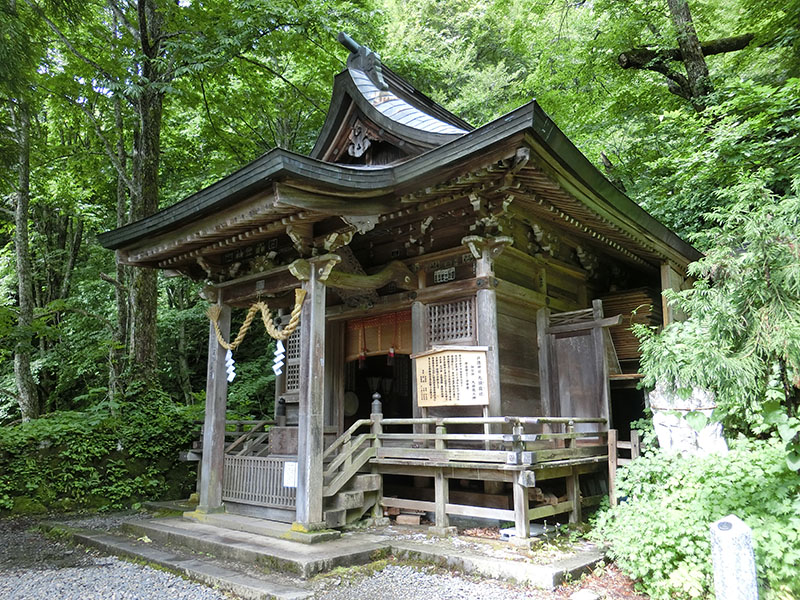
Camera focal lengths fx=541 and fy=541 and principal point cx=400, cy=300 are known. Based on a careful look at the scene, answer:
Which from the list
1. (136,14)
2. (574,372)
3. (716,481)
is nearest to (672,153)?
(574,372)

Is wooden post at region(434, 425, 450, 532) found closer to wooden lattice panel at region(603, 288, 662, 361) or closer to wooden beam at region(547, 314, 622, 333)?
wooden beam at region(547, 314, 622, 333)

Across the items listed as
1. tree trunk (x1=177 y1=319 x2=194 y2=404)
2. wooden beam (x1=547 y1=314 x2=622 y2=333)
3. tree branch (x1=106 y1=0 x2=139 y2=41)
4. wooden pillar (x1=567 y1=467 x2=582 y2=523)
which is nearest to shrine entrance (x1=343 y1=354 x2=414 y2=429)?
wooden beam (x1=547 y1=314 x2=622 y2=333)

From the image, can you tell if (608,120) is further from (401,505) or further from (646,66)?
(401,505)

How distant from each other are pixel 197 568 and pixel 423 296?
440 centimetres

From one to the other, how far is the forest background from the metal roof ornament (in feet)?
9.28

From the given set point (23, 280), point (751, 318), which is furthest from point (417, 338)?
point (23, 280)

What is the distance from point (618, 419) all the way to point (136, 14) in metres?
14.0

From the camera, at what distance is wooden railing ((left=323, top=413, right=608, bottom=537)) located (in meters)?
5.85

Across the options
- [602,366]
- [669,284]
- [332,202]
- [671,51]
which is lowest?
[602,366]

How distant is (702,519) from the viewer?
4559mm

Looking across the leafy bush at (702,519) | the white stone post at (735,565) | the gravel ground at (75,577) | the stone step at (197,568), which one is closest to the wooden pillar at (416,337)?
the leafy bush at (702,519)

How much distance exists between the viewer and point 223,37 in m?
11.1

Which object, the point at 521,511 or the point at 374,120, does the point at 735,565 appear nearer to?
the point at 521,511

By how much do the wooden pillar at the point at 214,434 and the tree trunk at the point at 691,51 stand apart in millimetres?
12075
